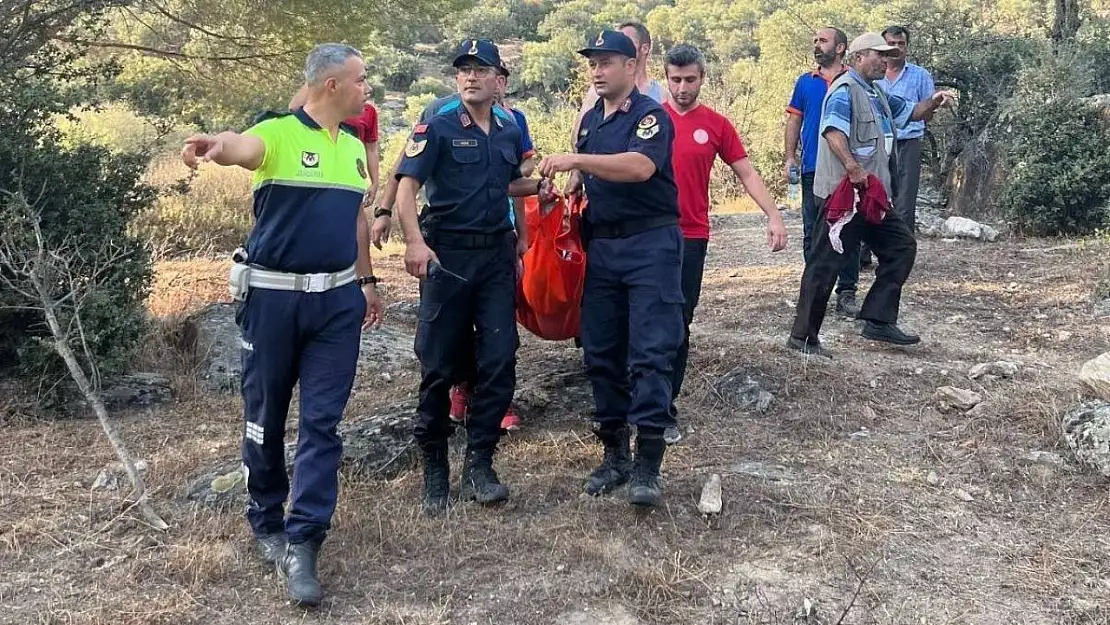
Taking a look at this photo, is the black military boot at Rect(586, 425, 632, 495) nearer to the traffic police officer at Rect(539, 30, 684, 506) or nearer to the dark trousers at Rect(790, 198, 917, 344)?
the traffic police officer at Rect(539, 30, 684, 506)

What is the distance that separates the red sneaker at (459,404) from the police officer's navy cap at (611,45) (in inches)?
71.4

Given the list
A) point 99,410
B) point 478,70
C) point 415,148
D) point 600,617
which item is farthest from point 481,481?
point 478,70

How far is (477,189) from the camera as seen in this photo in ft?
11.8

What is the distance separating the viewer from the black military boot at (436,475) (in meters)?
3.62

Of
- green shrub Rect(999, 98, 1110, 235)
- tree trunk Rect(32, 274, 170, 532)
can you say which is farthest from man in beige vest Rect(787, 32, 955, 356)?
green shrub Rect(999, 98, 1110, 235)

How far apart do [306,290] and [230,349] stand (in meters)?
3.25

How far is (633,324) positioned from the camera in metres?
3.59

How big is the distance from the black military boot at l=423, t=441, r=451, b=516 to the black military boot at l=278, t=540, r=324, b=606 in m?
0.62

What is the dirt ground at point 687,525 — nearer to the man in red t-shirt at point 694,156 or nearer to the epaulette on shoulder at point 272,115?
the man in red t-shirt at point 694,156

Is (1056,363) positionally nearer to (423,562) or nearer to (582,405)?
(582,405)

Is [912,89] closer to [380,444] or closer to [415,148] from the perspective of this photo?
[415,148]

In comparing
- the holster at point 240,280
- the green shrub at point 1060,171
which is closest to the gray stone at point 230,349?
the holster at point 240,280

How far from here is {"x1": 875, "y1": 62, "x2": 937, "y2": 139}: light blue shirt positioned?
21.8ft

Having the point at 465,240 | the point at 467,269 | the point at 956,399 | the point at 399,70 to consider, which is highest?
the point at 399,70
